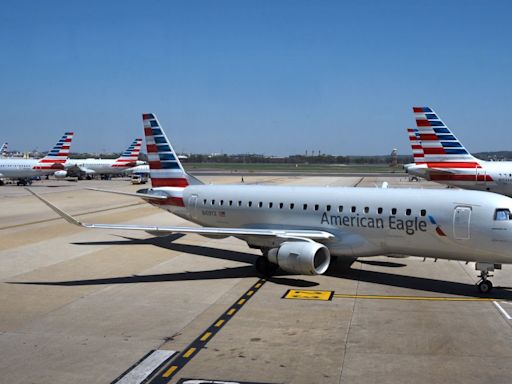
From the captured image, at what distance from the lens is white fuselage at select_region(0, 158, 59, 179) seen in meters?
81.4

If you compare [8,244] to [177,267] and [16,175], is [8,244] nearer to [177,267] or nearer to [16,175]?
[177,267]

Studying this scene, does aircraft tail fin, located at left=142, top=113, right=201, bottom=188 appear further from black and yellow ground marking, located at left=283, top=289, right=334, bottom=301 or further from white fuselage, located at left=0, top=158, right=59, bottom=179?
white fuselage, located at left=0, top=158, right=59, bottom=179

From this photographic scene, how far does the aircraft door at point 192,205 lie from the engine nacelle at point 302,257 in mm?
6930

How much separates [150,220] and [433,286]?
24.9 m

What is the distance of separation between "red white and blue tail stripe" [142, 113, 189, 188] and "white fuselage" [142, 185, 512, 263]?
11.7 ft

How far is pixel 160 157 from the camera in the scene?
94.0ft

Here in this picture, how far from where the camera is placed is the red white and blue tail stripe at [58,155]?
7862 centimetres

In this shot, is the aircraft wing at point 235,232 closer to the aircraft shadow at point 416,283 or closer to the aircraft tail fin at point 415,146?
the aircraft shadow at point 416,283

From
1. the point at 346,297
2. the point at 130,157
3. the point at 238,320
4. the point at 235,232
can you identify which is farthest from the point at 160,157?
the point at 130,157

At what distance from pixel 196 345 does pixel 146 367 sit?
→ 1.73 metres

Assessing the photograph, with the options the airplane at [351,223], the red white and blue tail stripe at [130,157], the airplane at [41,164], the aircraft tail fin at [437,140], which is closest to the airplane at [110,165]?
the red white and blue tail stripe at [130,157]

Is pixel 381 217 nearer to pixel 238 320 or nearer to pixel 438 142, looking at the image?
pixel 238 320

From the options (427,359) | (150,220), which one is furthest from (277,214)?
(150,220)

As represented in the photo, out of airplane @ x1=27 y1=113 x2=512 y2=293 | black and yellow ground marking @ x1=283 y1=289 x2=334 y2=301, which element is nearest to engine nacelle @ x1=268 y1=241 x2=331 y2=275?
airplane @ x1=27 y1=113 x2=512 y2=293
